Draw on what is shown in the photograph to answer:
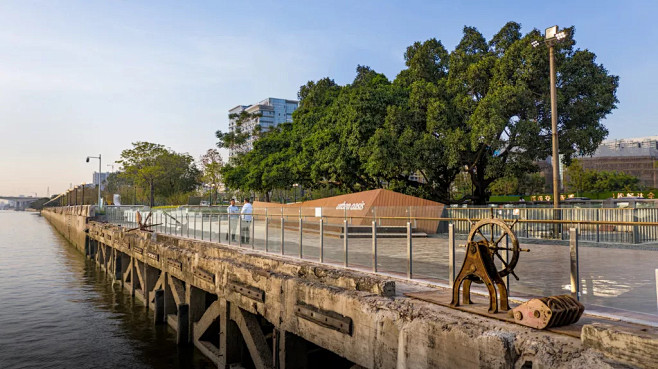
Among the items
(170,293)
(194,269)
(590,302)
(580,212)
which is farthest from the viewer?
(580,212)

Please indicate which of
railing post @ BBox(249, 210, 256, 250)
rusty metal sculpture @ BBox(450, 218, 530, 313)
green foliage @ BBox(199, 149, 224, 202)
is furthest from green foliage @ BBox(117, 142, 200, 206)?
rusty metal sculpture @ BBox(450, 218, 530, 313)

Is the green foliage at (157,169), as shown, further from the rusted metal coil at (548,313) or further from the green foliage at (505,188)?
the rusted metal coil at (548,313)

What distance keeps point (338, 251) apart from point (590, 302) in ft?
18.6

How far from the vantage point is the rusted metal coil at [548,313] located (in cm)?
471

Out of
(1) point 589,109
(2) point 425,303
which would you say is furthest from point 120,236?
(1) point 589,109

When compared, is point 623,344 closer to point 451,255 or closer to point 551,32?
point 451,255

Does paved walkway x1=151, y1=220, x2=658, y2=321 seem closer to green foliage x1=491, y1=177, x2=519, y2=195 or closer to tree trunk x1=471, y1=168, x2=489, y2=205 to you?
tree trunk x1=471, y1=168, x2=489, y2=205

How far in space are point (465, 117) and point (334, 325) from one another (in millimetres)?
27562

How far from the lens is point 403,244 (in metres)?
9.04

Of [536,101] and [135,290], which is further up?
[536,101]

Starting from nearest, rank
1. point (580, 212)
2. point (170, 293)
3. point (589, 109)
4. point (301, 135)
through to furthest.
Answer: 1. point (170, 293)
2. point (580, 212)
3. point (589, 109)
4. point (301, 135)

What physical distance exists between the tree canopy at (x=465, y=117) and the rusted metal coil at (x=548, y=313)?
2425cm

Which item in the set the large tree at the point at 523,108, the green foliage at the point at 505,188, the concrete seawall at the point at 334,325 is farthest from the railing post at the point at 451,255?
the green foliage at the point at 505,188

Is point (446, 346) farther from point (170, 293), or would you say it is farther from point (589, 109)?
point (589, 109)
